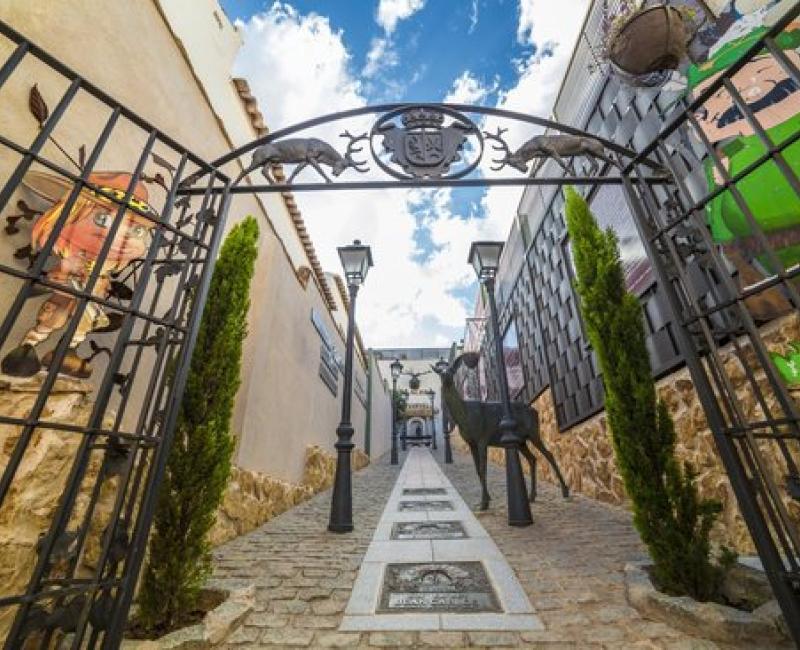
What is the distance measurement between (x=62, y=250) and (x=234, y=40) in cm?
461

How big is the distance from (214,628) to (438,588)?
56.1 inches

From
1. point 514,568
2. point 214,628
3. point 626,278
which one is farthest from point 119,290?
point 626,278

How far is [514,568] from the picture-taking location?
→ 291 centimetres

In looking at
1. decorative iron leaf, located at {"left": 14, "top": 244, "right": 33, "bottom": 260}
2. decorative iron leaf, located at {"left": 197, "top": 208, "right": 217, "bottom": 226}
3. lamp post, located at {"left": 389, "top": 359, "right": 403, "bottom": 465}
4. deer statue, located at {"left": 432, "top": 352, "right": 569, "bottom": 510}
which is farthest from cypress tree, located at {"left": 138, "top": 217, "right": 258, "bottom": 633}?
lamp post, located at {"left": 389, "top": 359, "right": 403, "bottom": 465}

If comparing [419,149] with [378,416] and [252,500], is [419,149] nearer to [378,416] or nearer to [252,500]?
[252,500]

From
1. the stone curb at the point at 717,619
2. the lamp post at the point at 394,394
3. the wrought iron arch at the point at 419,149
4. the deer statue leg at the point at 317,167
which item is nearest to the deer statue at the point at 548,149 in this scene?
the wrought iron arch at the point at 419,149

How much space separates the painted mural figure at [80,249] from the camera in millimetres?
2287

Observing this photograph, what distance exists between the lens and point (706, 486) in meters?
3.43

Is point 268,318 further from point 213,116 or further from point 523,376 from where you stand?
point 523,376

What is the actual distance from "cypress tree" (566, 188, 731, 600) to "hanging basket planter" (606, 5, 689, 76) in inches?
65.3

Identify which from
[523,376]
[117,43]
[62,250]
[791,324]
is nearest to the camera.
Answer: [62,250]

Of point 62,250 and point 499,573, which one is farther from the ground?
point 62,250

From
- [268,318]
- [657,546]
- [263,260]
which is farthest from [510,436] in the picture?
[263,260]

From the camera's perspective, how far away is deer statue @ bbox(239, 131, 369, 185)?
2805mm
